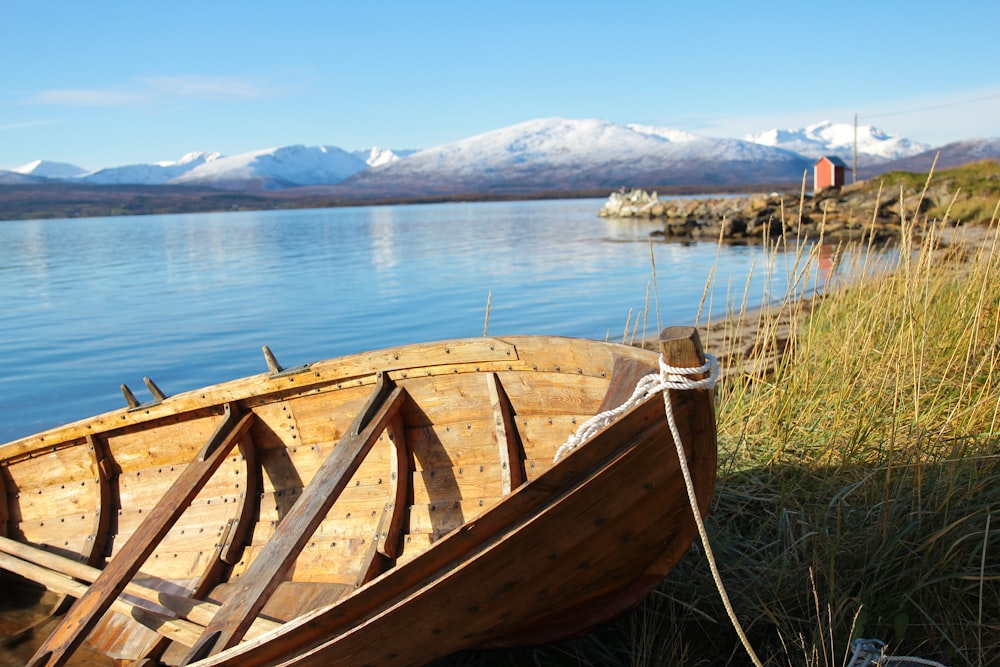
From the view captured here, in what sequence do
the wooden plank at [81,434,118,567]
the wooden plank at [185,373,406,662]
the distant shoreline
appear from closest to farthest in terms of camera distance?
the wooden plank at [185,373,406,662] → the wooden plank at [81,434,118,567] → the distant shoreline

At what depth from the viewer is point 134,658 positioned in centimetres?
390

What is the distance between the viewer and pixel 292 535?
320 cm

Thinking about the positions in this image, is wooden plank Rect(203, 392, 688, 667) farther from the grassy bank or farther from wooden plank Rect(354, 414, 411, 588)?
wooden plank Rect(354, 414, 411, 588)

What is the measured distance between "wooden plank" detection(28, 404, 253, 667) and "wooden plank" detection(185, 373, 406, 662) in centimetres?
69

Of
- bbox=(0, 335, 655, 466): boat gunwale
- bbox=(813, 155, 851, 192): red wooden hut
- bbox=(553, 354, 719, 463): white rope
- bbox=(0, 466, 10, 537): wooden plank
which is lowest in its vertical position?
bbox=(0, 466, 10, 537): wooden plank

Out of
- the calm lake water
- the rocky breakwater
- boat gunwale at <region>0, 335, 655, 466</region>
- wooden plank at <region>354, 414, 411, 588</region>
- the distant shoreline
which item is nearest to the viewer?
boat gunwale at <region>0, 335, 655, 466</region>

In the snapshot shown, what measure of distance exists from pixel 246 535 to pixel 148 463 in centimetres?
81

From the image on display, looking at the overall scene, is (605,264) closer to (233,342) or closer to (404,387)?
(233,342)

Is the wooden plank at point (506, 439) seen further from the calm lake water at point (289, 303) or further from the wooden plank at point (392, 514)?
the calm lake water at point (289, 303)

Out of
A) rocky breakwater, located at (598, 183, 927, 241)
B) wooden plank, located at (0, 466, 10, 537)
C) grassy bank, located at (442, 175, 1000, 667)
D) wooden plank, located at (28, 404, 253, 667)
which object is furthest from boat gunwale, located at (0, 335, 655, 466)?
rocky breakwater, located at (598, 183, 927, 241)

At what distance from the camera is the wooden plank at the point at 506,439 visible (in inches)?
137

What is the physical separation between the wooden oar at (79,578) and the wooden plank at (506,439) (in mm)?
1236

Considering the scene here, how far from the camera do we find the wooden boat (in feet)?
8.33

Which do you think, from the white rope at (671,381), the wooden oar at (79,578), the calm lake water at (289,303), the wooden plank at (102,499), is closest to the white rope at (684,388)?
the white rope at (671,381)
